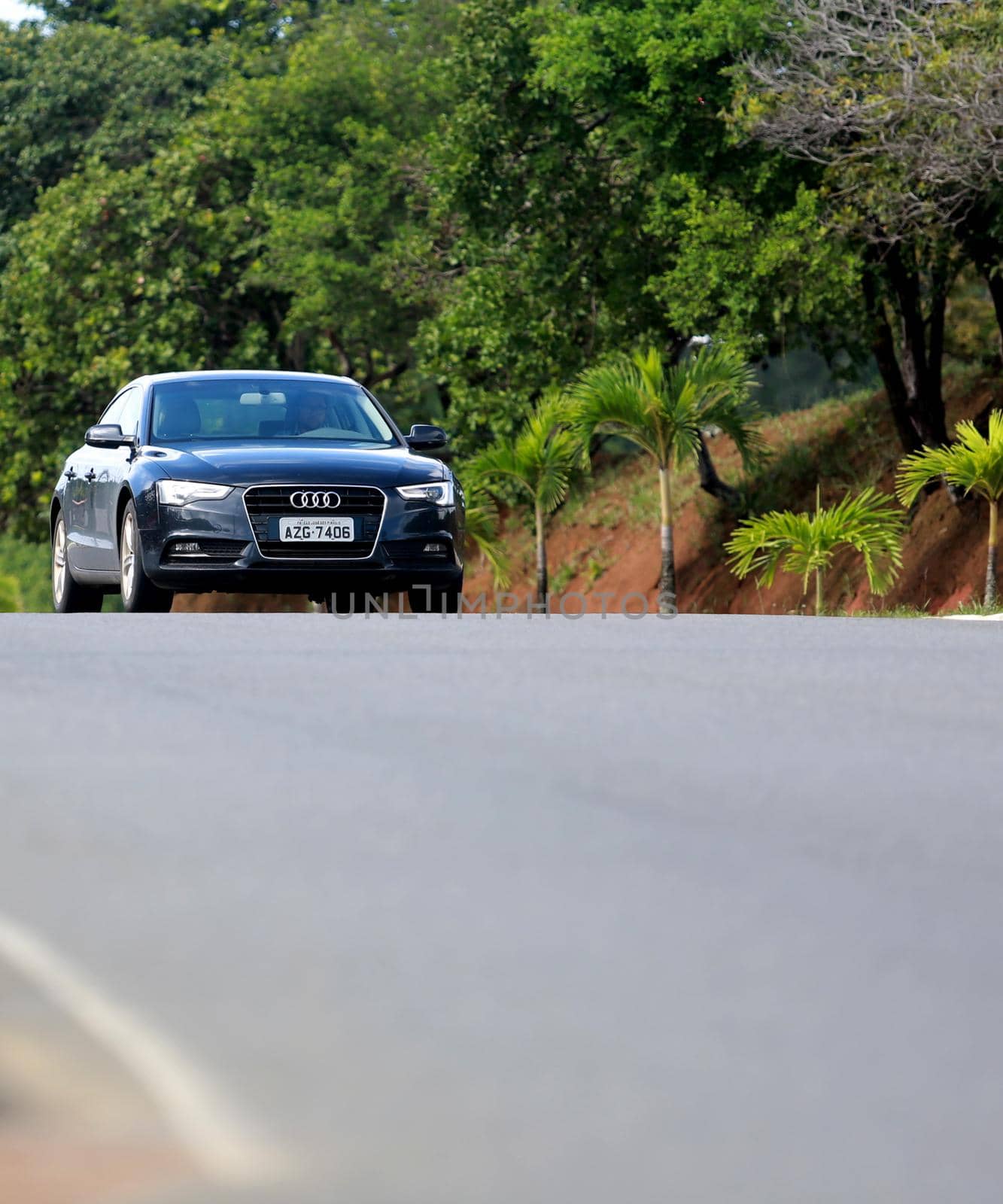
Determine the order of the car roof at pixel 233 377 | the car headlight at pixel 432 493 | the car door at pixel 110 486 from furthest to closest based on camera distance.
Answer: the car roof at pixel 233 377 → the car door at pixel 110 486 → the car headlight at pixel 432 493

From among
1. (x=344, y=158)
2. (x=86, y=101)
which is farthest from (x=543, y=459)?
(x=86, y=101)

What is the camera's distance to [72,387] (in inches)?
1891

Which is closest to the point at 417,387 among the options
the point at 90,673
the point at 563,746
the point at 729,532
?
the point at 729,532

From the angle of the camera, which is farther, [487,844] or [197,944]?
[487,844]

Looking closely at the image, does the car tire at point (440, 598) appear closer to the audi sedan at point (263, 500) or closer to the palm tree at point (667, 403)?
the audi sedan at point (263, 500)

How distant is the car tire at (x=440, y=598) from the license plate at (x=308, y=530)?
1.04 m

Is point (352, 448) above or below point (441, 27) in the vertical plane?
below

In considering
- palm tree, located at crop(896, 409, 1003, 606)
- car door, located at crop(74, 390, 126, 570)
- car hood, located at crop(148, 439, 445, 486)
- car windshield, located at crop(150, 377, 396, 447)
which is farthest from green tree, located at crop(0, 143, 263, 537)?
car hood, located at crop(148, 439, 445, 486)

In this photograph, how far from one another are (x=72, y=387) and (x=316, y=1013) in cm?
4384

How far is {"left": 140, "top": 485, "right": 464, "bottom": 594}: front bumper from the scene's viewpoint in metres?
17.4

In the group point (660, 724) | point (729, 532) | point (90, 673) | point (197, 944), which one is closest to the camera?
point (197, 944)

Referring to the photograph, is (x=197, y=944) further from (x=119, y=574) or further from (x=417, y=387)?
(x=417, y=387)
